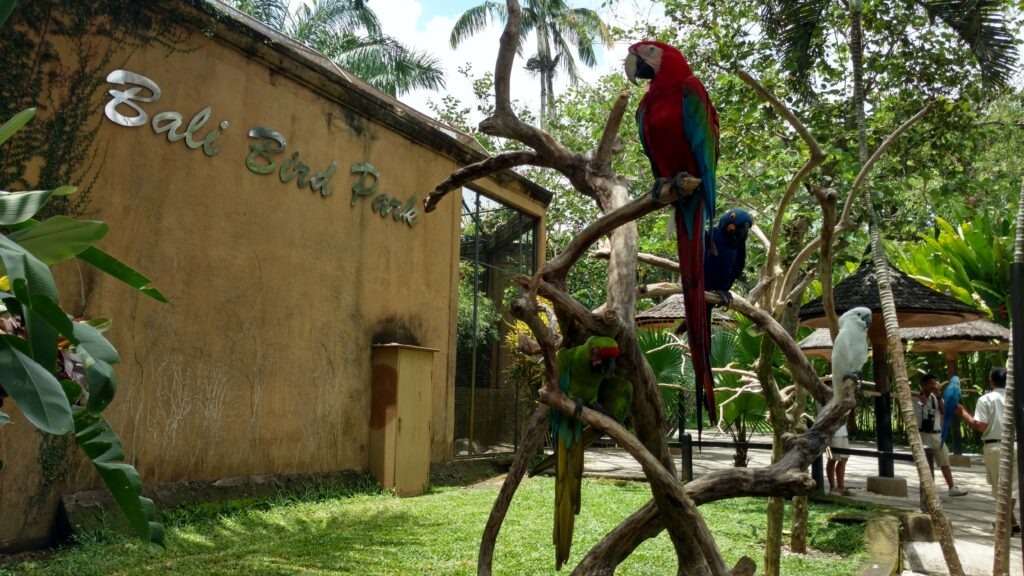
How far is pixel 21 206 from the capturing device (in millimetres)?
1435

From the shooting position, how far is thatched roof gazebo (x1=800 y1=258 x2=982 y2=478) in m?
7.37

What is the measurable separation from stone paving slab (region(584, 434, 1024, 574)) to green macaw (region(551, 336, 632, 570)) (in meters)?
4.48

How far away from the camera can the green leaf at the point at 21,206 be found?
1.40 meters

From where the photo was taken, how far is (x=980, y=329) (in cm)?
1162

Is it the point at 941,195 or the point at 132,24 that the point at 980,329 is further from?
the point at 132,24

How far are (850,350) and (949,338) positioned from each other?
961cm

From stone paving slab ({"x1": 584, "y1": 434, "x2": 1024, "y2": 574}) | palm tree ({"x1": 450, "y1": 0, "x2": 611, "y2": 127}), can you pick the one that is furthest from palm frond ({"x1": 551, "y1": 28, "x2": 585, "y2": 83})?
stone paving slab ({"x1": 584, "y1": 434, "x2": 1024, "y2": 574})

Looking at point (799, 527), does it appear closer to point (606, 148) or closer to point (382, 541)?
point (382, 541)

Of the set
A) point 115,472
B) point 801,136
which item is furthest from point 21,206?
point 801,136

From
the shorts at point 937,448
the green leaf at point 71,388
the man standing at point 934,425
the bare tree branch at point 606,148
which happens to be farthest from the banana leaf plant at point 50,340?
the shorts at point 937,448

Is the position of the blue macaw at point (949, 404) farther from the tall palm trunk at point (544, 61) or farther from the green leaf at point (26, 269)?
the tall palm trunk at point (544, 61)

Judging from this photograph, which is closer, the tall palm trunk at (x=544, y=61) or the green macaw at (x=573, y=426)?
the green macaw at (x=573, y=426)

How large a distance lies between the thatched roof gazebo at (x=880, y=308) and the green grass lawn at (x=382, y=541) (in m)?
1.58

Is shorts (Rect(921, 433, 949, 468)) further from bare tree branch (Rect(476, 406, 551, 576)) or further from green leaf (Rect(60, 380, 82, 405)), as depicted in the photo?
green leaf (Rect(60, 380, 82, 405))
